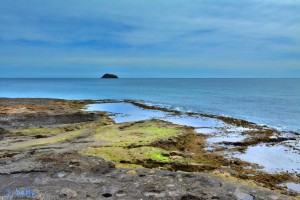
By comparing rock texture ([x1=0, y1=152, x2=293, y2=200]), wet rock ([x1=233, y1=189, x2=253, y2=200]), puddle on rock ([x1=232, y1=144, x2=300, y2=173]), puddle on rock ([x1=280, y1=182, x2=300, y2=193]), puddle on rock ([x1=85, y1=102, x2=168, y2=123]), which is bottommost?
puddle on rock ([x1=85, y1=102, x2=168, y2=123])

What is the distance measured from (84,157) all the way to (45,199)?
213 inches

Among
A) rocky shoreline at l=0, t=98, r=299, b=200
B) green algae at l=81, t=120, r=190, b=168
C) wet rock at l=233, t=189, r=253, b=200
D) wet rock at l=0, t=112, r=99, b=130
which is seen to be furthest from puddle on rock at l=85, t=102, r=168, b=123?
wet rock at l=233, t=189, r=253, b=200

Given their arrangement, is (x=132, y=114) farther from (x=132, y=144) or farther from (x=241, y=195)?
(x=241, y=195)

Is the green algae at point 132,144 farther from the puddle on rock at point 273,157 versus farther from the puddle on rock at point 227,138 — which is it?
the puddle on rock at point 273,157

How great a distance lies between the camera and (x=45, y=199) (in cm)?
1149

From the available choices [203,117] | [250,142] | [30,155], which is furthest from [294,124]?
[30,155]

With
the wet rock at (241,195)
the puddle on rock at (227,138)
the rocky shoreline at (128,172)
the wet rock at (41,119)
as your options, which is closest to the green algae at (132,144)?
the rocky shoreline at (128,172)

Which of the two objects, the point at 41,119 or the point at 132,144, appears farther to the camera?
the point at 41,119

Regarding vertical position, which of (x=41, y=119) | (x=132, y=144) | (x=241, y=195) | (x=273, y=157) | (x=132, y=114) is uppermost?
(x=241, y=195)

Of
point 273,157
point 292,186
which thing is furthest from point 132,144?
point 292,186

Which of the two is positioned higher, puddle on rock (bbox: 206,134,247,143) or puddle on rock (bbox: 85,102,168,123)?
puddle on rock (bbox: 206,134,247,143)

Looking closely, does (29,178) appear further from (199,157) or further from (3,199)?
(199,157)

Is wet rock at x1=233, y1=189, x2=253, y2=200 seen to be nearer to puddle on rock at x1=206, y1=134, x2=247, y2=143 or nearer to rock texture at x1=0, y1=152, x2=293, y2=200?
rock texture at x1=0, y1=152, x2=293, y2=200

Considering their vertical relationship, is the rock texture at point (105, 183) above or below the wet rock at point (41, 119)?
above
